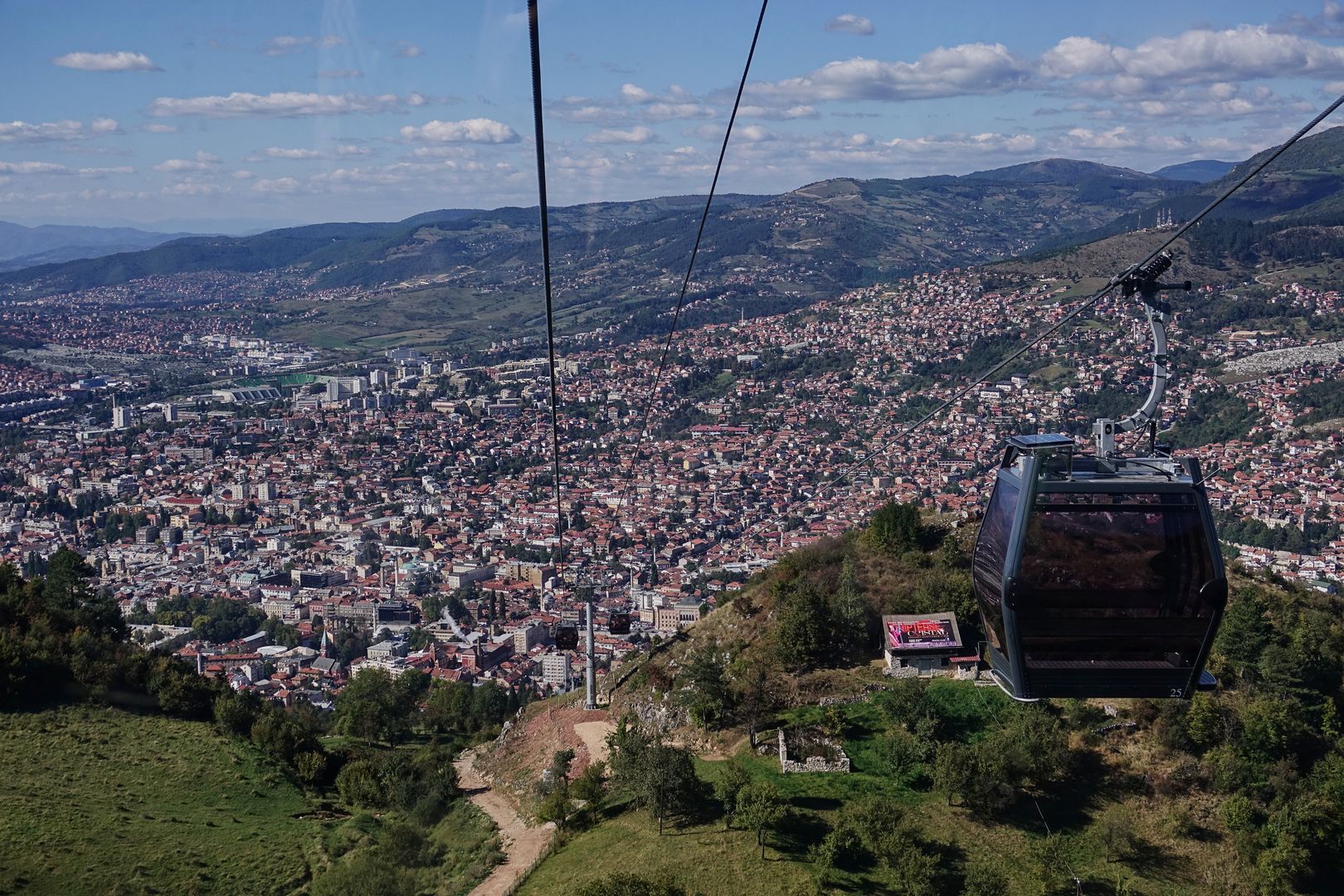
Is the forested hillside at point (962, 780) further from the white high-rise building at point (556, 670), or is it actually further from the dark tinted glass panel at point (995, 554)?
the white high-rise building at point (556, 670)

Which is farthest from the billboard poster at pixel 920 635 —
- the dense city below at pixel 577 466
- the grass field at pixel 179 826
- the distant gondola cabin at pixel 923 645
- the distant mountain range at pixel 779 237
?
the distant mountain range at pixel 779 237

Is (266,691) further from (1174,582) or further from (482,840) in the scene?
(1174,582)

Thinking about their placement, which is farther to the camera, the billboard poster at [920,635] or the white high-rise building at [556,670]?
the white high-rise building at [556,670]

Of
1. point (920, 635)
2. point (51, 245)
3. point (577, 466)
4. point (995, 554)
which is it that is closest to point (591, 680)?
point (920, 635)

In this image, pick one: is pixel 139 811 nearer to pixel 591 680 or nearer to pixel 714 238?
pixel 591 680

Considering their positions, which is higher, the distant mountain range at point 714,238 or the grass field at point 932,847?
the distant mountain range at point 714,238

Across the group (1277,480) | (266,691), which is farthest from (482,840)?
(1277,480)

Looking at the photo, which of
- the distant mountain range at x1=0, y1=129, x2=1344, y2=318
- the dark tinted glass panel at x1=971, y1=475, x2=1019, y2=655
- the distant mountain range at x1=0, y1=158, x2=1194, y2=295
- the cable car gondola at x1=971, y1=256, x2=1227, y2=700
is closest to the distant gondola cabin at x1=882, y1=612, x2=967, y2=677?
the dark tinted glass panel at x1=971, y1=475, x2=1019, y2=655
